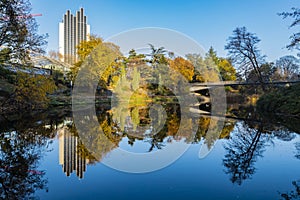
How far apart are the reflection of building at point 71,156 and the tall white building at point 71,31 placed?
39105 millimetres

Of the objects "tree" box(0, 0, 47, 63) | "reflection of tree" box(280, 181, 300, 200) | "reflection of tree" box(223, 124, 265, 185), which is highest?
"tree" box(0, 0, 47, 63)

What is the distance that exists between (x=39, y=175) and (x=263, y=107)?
15588 mm

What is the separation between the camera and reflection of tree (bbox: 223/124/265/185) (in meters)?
3.86

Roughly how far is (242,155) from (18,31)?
1168 centimetres

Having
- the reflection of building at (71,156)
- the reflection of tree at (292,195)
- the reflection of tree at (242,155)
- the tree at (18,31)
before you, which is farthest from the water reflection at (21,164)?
the tree at (18,31)

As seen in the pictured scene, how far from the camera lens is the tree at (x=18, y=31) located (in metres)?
11.1

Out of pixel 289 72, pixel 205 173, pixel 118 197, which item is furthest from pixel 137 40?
pixel 289 72

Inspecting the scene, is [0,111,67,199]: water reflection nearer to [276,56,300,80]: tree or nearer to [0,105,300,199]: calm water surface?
[0,105,300,199]: calm water surface

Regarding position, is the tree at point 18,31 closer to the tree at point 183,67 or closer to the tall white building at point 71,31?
the tree at point 183,67

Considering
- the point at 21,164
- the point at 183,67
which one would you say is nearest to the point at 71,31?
the point at 183,67

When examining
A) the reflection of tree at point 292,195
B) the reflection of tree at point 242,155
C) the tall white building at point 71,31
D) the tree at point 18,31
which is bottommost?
the reflection of tree at point 292,195

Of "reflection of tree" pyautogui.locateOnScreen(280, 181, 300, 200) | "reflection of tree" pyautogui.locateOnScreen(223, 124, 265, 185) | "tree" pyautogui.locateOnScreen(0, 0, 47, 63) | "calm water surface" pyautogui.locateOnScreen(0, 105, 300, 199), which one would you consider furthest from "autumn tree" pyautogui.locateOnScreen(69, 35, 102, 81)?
"reflection of tree" pyautogui.locateOnScreen(280, 181, 300, 200)

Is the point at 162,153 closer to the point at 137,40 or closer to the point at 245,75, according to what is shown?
the point at 137,40

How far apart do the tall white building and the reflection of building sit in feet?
128
